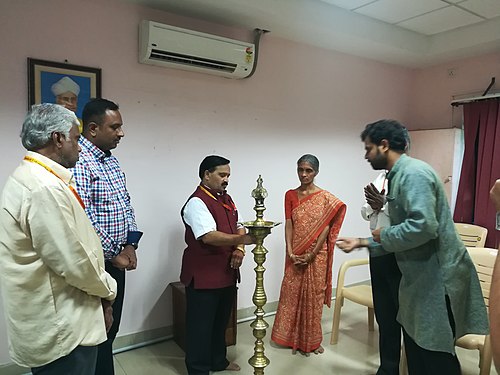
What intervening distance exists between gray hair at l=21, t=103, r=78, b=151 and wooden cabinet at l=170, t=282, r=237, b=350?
63.7 inches

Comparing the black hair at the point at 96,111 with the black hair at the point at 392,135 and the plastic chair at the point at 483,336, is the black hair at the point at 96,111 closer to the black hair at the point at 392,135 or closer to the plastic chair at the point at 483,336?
the black hair at the point at 392,135

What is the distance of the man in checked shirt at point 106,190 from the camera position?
1720mm

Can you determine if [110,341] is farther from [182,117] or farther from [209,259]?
[182,117]

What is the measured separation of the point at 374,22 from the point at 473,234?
2.00 m

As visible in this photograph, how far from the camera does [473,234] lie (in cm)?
334

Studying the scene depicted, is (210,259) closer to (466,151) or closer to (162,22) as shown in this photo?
(162,22)

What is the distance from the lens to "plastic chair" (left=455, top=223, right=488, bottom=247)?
3.25 meters

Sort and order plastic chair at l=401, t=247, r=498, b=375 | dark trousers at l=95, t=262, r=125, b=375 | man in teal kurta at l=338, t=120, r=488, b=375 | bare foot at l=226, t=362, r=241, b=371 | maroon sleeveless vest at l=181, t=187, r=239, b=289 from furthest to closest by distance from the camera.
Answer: bare foot at l=226, t=362, r=241, b=371 → maroon sleeveless vest at l=181, t=187, r=239, b=289 → plastic chair at l=401, t=247, r=498, b=375 → dark trousers at l=95, t=262, r=125, b=375 → man in teal kurta at l=338, t=120, r=488, b=375

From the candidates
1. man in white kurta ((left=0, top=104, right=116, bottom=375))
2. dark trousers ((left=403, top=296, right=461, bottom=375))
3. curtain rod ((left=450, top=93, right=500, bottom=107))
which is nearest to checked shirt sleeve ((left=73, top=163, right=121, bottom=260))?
man in white kurta ((left=0, top=104, right=116, bottom=375))

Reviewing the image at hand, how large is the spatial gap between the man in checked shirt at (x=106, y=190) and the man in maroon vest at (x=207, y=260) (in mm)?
360

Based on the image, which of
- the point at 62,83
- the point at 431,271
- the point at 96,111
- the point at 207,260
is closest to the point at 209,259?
the point at 207,260

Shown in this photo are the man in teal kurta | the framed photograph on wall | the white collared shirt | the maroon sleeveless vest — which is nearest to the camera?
the white collared shirt

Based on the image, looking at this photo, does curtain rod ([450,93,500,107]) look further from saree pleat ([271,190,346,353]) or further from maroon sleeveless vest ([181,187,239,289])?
maroon sleeveless vest ([181,187,239,289])

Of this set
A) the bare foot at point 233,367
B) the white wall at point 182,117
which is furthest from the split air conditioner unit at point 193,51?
the bare foot at point 233,367
